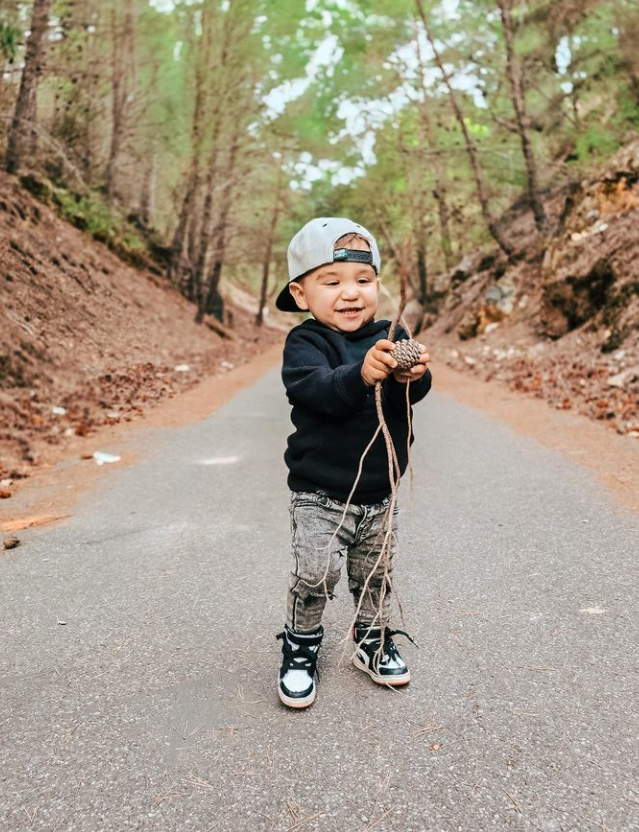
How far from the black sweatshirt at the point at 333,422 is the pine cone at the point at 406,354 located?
215mm

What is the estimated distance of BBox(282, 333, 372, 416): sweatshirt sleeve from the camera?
2.01m

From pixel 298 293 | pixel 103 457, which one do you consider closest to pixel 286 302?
pixel 298 293

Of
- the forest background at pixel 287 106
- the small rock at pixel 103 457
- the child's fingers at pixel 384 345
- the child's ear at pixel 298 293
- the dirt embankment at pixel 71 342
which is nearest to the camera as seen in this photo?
the child's fingers at pixel 384 345

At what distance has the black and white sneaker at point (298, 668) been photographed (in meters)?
2.09

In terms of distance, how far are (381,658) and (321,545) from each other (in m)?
0.46

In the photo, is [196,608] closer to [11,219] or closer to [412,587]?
[412,587]

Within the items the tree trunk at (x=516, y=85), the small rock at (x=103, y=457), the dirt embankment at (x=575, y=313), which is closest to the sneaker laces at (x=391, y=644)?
the small rock at (x=103, y=457)

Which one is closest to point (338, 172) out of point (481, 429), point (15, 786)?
point (481, 429)

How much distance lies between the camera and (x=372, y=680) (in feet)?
7.43

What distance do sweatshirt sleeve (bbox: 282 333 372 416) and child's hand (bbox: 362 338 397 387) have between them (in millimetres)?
42

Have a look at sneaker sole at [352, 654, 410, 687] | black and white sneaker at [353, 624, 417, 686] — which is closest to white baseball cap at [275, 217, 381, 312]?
black and white sneaker at [353, 624, 417, 686]

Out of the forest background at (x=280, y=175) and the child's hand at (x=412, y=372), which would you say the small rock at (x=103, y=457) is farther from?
the child's hand at (x=412, y=372)

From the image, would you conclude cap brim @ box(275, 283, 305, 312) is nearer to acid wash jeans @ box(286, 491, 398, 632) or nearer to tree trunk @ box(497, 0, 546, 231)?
acid wash jeans @ box(286, 491, 398, 632)

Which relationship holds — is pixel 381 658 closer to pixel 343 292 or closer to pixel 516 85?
pixel 343 292
